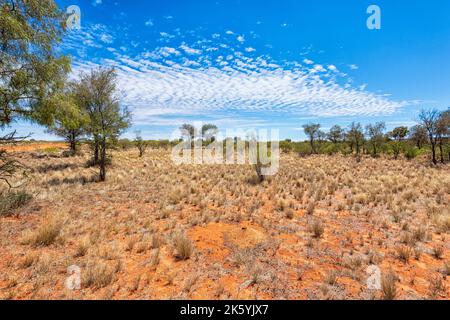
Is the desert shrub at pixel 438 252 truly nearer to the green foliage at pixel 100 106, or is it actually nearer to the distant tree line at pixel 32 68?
the distant tree line at pixel 32 68

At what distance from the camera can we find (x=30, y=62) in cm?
693

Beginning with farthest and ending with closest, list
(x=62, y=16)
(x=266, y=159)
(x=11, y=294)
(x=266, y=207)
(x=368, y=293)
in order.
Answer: (x=266, y=159), (x=266, y=207), (x=62, y=16), (x=368, y=293), (x=11, y=294)

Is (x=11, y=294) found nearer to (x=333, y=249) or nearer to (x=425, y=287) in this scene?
(x=333, y=249)

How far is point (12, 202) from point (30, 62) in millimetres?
5491

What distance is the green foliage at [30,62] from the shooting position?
637 cm

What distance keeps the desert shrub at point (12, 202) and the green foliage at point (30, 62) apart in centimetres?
338

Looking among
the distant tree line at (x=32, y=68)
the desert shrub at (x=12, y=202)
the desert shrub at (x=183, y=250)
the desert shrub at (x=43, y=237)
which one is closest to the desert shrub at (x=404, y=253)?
the desert shrub at (x=183, y=250)

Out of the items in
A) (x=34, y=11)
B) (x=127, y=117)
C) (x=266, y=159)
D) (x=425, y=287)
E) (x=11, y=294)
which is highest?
(x=34, y=11)

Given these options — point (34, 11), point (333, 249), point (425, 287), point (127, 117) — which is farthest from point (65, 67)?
point (425, 287)

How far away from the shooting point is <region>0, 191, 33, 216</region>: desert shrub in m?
8.25

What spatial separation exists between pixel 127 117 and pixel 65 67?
8768mm

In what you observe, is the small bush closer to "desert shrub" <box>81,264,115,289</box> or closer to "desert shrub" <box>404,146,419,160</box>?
"desert shrub" <box>404,146,419,160</box>

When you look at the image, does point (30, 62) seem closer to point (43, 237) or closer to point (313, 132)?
point (43, 237)

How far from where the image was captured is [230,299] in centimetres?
410
